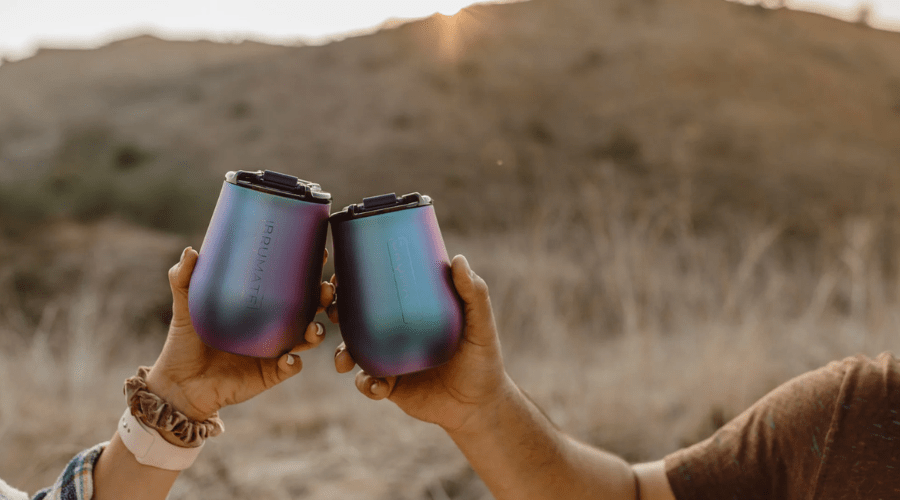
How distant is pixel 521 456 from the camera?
1.21 metres

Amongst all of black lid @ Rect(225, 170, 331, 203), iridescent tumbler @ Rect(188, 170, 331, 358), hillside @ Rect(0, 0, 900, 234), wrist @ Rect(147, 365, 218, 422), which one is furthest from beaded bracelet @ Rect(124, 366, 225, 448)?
hillside @ Rect(0, 0, 900, 234)

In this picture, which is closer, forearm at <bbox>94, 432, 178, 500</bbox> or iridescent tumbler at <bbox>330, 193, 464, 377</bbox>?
iridescent tumbler at <bbox>330, 193, 464, 377</bbox>

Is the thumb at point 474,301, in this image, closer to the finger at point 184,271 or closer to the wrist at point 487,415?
the wrist at point 487,415

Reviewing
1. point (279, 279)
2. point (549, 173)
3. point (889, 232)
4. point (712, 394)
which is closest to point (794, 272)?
point (889, 232)

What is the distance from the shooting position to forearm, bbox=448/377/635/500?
120cm

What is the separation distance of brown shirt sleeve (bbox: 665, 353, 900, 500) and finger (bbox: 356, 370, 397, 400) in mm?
716

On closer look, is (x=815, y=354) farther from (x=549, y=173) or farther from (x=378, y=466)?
(x=549, y=173)

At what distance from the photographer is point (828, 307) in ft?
22.7

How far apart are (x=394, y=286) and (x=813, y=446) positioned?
36.7 inches

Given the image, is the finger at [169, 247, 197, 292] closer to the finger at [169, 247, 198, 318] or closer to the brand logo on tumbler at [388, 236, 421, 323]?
the finger at [169, 247, 198, 318]

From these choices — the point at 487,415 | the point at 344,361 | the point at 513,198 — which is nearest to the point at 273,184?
the point at 344,361

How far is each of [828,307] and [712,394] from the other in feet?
14.2

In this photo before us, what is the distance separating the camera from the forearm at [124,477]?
1.13 meters

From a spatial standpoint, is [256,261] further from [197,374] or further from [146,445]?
[146,445]
